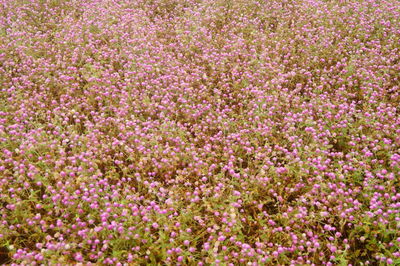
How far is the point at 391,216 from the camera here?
391 cm

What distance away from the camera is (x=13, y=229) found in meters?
3.94

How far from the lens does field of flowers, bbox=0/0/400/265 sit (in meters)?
3.87

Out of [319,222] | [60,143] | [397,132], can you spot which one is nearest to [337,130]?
[397,132]

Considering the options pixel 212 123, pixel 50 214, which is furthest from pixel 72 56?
pixel 50 214

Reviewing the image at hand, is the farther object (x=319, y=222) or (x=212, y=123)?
(x=212, y=123)

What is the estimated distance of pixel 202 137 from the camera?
5242 millimetres

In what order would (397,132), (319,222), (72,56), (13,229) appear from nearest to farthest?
1. (13,229)
2. (319,222)
3. (397,132)
4. (72,56)

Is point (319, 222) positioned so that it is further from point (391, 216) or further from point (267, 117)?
point (267, 117)

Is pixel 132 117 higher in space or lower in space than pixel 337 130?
lower

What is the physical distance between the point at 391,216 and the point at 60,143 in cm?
457

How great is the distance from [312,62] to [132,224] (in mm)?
4905

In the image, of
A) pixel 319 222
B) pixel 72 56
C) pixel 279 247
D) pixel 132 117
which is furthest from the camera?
pixel 72 56

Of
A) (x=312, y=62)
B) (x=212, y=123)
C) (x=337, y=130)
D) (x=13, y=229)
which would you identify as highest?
(x=312, y=62)

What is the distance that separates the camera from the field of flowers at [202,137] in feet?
12.7
